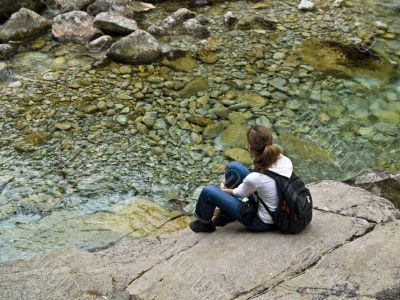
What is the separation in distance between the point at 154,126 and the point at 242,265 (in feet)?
14.8

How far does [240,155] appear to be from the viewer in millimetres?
8305

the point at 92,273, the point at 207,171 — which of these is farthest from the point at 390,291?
the point at 207,171

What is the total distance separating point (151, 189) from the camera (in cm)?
756

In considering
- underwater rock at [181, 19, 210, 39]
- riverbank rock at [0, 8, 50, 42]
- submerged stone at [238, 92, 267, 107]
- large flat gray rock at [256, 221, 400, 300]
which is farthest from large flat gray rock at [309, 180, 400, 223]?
riverbank rock at [0, 8, 50, 42]

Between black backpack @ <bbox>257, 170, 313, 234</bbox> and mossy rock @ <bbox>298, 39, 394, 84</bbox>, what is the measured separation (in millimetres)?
6281

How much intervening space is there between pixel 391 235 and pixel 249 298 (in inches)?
65.7

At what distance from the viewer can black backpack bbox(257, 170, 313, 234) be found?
197 inches

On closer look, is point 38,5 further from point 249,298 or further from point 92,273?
point 249,298

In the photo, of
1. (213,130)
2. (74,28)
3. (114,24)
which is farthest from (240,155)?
(74,28)

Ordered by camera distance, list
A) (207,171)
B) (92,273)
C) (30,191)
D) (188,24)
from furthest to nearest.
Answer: (188,24), (207,171), (30,191), (92,273)

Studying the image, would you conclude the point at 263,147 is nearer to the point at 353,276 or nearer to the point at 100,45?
the point at 353,276

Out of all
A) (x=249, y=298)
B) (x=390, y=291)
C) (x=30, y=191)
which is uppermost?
(x=390, y=291)

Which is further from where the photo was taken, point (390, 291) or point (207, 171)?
point (207, 171)

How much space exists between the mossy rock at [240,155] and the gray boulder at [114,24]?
17.3ft
